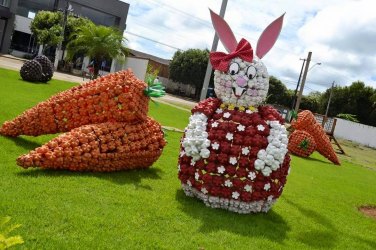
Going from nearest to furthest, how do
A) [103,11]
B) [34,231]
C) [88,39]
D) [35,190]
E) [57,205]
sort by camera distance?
[34,231] < [57,205] < [35,190] < [88,39] < [103,11]

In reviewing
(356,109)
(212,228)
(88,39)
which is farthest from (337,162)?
(356,109)

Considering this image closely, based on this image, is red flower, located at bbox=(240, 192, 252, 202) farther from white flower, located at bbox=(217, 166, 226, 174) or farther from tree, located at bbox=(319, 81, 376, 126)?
tree, located at bbox=(319, 81, 376, 126)

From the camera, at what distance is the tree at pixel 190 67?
171 feet

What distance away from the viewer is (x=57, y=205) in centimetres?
504

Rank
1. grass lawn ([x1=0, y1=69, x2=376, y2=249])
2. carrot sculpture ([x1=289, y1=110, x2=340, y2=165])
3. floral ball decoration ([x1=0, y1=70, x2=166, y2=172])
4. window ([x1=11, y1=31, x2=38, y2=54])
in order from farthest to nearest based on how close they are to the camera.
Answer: window ([x1=11, y1=31, x2=38, y2=54]), carrot sculpture ([x1=289, y1=110, x2=340, y2=165]), floral ball decoration ([x1=0, y1=70, x2=166, y2=172]), grass lawn ([x1=0, y1=69, x2=376, y2=249])

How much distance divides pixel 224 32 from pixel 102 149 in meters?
2.63

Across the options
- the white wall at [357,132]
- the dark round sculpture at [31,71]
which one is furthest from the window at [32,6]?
the white wall at [357,132]

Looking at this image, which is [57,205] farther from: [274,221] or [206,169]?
[274,221]

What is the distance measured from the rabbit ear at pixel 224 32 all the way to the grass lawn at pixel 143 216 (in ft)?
8.04

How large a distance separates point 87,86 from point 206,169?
2.74 m

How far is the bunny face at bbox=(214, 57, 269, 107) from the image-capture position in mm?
6543

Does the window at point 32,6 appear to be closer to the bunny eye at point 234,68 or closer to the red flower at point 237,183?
the bunny eye at point 234,68

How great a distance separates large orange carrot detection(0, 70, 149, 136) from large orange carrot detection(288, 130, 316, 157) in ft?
34.4

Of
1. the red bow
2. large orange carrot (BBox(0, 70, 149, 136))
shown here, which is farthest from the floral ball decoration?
the red bow
